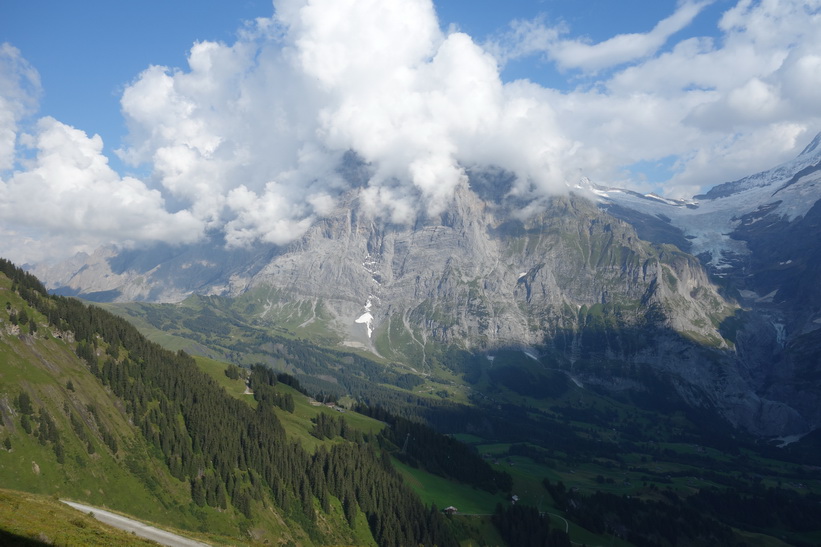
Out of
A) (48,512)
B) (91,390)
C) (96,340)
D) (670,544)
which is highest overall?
(96,340)

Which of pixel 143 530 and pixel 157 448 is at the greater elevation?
pixel 157 448

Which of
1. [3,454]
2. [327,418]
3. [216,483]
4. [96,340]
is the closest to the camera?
[3,454]

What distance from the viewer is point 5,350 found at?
11425cm

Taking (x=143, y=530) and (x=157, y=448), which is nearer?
(x=143, y=530)

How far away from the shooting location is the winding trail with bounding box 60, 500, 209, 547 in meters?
72.3

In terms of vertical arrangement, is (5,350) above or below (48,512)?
above

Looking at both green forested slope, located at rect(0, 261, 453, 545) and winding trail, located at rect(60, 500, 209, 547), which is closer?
winding trail, located at rect(60, 500, 209, 547)

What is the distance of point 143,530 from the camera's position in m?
74.8

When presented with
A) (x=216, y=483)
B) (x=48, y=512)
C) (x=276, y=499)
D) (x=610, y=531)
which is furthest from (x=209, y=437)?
(x=610, y=531)

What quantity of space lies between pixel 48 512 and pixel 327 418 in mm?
132832

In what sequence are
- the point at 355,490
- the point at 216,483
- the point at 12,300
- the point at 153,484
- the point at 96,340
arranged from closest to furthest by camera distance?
A: the point at 153,484
the point at 216,483
the point at 12,300
the point at 96,340
the point at 355,490

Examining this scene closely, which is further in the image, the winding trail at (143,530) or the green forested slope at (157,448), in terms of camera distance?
the green forested slope at (157,448)

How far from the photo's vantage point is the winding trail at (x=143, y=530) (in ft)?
237

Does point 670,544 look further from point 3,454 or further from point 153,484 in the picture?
point 3,454
